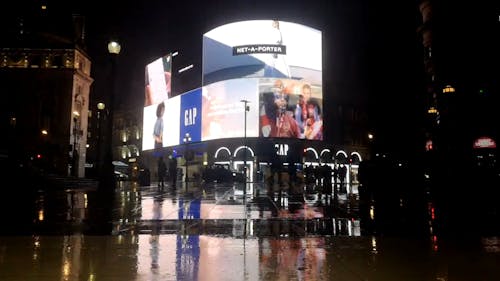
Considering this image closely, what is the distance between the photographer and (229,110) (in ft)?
219

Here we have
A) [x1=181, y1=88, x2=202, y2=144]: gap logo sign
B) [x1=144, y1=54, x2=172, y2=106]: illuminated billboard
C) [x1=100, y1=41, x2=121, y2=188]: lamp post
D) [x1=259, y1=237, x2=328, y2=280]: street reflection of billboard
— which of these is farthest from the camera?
[x1=144, y1=54, x2=172, y2=106]: illuminated billboard

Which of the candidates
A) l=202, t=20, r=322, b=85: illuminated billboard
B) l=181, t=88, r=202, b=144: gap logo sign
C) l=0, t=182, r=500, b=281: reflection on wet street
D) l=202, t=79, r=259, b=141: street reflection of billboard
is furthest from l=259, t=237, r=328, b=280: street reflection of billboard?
l=181, t=88, r=202, b=144: gap logo sign

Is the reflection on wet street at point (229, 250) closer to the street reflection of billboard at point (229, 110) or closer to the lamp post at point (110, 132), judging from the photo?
the lamp post at point (110, 132)

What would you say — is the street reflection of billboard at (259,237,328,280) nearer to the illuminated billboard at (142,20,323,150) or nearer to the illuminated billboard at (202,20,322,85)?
the illuminated billboard at (142,20,323,150)

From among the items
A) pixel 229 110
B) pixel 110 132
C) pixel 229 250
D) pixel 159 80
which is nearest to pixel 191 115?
pixel 229 110

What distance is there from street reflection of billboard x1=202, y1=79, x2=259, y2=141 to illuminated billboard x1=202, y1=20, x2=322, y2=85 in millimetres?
1841

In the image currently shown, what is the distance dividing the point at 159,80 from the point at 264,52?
2411 cm

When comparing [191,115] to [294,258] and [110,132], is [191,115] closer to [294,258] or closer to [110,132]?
[110,132]

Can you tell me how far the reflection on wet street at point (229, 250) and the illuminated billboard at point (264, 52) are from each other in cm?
5870

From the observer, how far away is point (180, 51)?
89.0 metres

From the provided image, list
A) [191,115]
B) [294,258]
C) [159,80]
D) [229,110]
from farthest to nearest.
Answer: [159,80], [191,115], [229,110], [294,258]

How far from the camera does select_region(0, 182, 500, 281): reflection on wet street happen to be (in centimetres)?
532

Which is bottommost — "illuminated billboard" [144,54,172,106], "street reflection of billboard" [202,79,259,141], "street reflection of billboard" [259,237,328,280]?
"street reflection of billboard" [259,237,328,280]

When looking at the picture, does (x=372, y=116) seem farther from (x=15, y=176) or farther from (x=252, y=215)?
(x=252, y=215)
